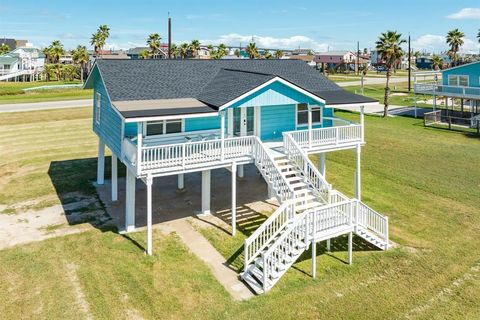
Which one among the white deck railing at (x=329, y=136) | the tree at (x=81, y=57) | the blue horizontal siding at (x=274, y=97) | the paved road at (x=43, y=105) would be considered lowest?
the white deck railing at (x=329, y=136)

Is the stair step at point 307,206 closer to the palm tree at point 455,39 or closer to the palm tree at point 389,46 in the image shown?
the palm tree at point 389,46

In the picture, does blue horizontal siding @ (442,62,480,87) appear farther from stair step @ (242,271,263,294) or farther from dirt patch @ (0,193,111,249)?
dirt patch @ (0,193,111,249)

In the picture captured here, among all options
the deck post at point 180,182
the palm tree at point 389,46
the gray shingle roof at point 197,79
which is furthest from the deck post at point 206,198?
the palm tree at point 389,46

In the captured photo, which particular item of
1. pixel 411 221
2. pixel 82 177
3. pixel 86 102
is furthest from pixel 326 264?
pixel 86 102

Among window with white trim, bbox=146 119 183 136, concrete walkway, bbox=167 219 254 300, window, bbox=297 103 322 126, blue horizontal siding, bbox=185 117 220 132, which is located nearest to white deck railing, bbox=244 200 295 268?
concrete walkway, bbox=167 219 254 300

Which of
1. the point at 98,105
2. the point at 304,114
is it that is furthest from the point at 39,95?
the point at 304,114

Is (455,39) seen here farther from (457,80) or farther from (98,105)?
(98,105)
